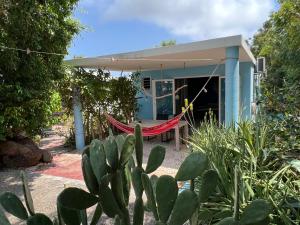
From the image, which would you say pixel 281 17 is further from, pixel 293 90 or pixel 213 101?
pixel 213 101

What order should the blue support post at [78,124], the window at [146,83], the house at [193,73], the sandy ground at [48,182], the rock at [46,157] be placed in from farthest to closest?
the window at [146,83], the blue support post at [78,124], the rock at [46,157], the house at [193,73], the sandy ground at [48,182]

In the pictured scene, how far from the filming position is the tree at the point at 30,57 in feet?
15.5

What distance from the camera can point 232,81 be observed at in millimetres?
4824

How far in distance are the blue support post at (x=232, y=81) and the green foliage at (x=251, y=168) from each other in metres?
1.48

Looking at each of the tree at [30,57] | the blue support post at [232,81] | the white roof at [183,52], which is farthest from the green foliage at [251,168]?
the tree at [30,57]

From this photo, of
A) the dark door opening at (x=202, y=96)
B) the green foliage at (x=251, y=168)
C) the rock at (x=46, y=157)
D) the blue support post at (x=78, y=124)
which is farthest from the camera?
the dark door opening at (x=202, y=96)

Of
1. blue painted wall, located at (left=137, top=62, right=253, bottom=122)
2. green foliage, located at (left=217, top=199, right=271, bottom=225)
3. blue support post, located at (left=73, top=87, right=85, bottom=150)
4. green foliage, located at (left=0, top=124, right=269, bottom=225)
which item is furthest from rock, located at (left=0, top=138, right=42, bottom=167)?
green foliage, located at (left=217, top=199, right=271, bottom=225)

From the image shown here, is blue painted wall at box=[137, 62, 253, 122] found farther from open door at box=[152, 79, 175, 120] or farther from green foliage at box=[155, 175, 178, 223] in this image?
green foliage at box=[155, 175, 178, 223]

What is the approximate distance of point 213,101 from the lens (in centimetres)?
1193

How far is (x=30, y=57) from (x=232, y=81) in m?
3.81

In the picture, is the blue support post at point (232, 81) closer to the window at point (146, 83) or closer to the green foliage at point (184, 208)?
the green foliage at point (184, 208)

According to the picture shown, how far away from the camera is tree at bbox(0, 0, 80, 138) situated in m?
4.72

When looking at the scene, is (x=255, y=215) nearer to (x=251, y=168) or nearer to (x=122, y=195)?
(x=122, y=195)

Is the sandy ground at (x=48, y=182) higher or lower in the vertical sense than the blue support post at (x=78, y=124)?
lower
